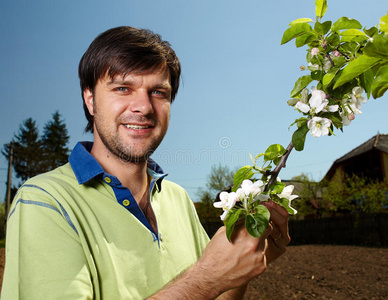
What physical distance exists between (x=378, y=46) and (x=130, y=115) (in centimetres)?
159

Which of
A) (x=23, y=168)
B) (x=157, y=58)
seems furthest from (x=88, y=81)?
(x=23, y=168)

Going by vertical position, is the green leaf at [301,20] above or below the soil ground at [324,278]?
above

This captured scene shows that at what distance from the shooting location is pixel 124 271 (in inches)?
74.4

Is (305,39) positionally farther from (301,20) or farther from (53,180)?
(53,180)

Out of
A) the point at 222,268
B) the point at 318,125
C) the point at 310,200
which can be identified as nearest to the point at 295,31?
the point at 318,125

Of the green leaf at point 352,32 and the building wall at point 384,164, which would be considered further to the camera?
the building wall at point 384,164

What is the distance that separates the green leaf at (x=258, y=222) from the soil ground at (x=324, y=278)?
8.08 metres

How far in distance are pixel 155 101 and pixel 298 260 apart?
12134 mm

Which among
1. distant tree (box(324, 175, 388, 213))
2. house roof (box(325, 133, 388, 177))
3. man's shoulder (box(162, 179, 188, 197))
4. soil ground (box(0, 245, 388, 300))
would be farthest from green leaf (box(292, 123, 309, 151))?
house roof (box(325, 133, 388, 177))

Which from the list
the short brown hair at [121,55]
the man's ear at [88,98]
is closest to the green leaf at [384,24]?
the short brown hair at [121,55]

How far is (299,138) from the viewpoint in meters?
1.51

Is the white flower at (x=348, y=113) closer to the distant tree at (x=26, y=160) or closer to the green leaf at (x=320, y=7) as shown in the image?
the green leaf at (x=320, y=7)

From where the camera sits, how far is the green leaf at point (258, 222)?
1.40 meters

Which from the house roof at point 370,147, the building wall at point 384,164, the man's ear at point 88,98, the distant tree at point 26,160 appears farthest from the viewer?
the distant tree at point 26,160
